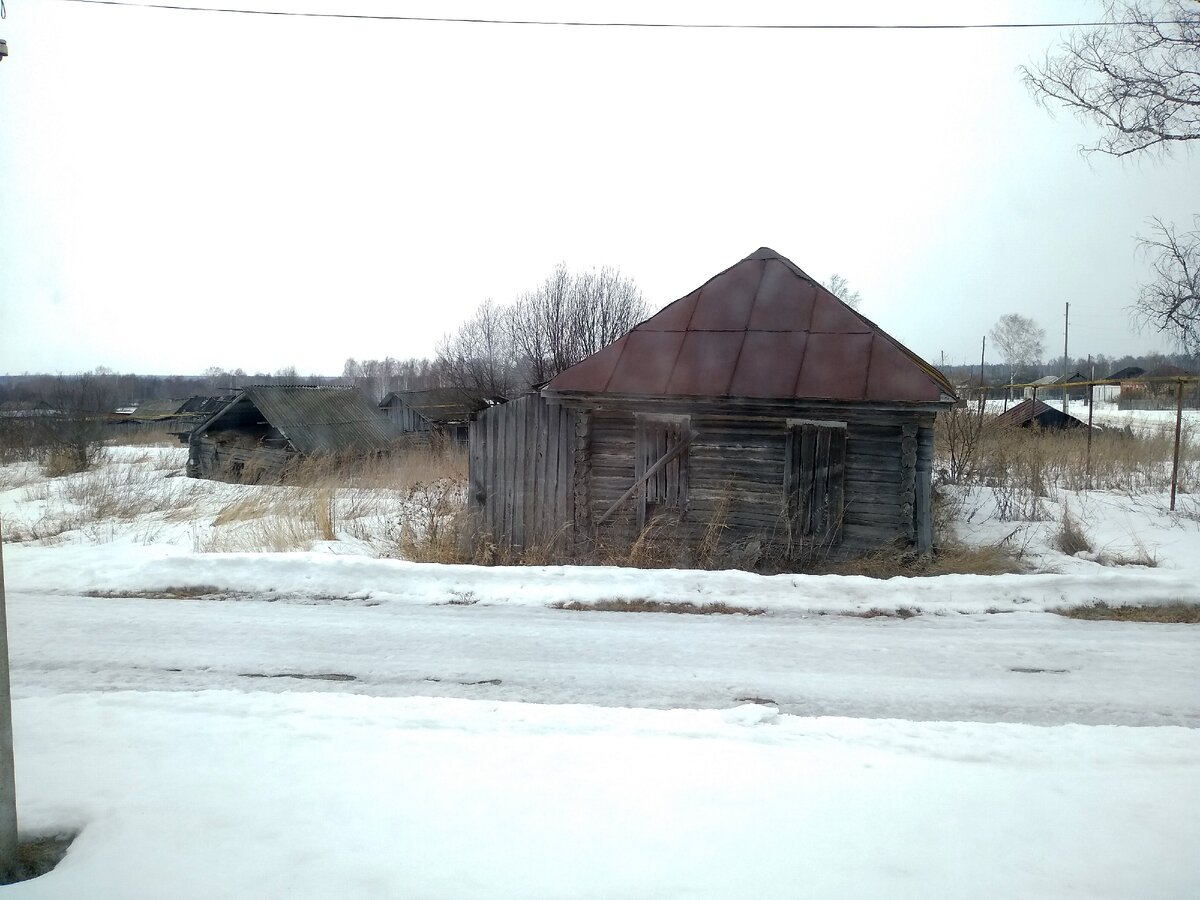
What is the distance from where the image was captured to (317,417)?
99.9 ft

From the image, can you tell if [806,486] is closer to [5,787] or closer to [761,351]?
[761,351]

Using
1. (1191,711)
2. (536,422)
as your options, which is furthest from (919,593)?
(536,422)

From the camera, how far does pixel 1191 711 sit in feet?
15.5

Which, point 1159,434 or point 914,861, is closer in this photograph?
point 914,861

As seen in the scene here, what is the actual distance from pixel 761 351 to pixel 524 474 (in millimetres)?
4117

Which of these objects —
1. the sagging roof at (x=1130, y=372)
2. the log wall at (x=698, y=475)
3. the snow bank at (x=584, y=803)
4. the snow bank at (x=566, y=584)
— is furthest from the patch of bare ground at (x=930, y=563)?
the sagging roof at (x=1130, y=372)

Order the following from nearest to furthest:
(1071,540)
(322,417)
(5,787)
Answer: (5,787)
(1071,540)
(322,417)

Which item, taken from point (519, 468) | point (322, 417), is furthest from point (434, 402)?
point (519, 468)

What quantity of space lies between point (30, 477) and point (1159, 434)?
2716 centimetres

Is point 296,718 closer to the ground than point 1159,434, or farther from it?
closer to the ground

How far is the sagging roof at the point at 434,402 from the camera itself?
38725 mm

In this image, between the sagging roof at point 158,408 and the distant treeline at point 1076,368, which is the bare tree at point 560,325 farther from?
the sagging roof at point 158,408

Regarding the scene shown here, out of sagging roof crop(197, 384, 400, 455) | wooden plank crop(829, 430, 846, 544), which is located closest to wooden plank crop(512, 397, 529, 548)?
wooden plank crop(829, 430, 846, 544)

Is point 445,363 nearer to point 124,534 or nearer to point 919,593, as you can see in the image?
point 124,534
